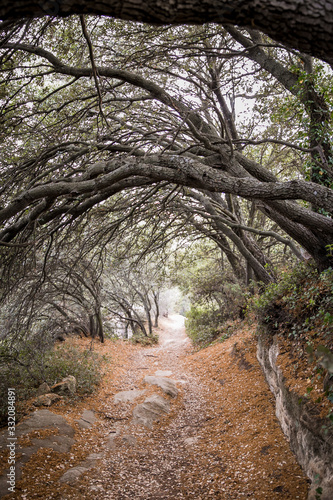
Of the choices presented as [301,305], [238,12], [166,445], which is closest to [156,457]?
[166,445]

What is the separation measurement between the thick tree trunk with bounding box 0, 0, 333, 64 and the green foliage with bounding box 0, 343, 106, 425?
6.08 m

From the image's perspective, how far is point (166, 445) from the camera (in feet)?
20.0

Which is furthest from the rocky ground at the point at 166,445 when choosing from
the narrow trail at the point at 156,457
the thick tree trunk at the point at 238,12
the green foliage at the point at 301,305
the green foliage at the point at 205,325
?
the green foliage at the point at 205,325

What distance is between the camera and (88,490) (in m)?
4.46

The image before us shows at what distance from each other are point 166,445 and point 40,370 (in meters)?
3.62

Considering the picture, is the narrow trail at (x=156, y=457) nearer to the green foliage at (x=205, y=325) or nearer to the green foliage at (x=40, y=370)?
the green foliage at (x=40, y=370)

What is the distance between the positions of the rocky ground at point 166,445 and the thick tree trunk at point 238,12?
14.8 ft

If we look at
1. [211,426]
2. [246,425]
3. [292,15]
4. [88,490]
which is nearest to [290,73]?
[292,15]

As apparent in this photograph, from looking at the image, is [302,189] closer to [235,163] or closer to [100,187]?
[235,163]

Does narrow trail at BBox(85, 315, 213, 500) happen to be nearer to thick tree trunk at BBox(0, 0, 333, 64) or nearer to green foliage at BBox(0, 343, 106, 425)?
green foliage at BBox(0, 343, 106, 425)

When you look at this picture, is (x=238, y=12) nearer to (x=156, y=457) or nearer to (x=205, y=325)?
(x=156, y=457)

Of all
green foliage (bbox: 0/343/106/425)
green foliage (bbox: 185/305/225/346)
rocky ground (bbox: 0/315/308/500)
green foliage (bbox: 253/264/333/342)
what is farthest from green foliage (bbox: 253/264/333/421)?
green foliage (bbox: 185/305/225/346)

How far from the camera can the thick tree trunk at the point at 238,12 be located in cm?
173

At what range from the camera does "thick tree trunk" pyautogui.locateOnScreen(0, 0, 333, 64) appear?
67.9 inches
